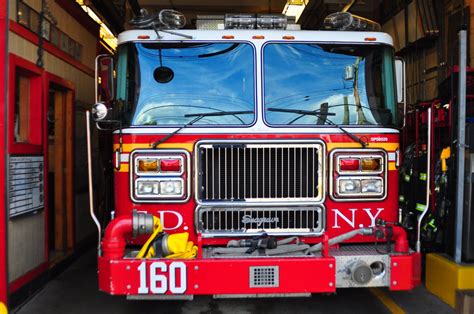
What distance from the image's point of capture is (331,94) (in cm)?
454

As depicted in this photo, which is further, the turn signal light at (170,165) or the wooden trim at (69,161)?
the wooden trim at (69,161)

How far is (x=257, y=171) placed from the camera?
4.35 metres

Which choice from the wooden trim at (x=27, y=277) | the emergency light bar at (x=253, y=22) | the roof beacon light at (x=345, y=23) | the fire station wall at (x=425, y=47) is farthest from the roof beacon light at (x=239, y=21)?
the fire station wall at (x=425, y=47)

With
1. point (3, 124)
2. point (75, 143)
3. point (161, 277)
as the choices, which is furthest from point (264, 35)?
point (75, 143)

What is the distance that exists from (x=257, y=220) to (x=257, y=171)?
16.9 inches

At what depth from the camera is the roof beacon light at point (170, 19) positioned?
4457 mm

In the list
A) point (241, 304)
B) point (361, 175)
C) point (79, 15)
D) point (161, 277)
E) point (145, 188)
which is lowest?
point (241, 304)

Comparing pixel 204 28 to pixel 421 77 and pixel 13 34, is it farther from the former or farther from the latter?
pixel 421 77

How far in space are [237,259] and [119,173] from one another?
1299mm

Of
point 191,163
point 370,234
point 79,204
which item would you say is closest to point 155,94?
point 191,163

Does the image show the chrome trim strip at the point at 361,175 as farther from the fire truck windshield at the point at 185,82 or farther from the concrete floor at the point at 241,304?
the concrete floor at the point at 241,304

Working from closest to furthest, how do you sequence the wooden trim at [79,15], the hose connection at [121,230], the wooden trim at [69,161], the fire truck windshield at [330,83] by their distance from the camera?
1. the hose connection at [121,230]
2. the fire truck windshield at [330,83]
3. the wooden trim at [79,15]
4. the wooden trim at [69,161]

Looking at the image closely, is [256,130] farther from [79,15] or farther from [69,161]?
[79,15]

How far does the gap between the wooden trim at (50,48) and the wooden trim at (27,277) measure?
2.46m
